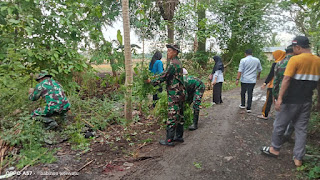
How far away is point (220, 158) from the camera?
376cm

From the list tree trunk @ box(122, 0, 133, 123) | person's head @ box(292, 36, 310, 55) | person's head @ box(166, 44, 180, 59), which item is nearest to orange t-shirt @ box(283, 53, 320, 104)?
person's head @ box(292, 36, 310, 55)

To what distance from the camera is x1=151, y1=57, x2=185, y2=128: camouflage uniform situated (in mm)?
4043

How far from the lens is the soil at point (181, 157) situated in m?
3.31

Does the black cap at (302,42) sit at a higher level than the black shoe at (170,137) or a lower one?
higher

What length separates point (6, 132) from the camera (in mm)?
4070

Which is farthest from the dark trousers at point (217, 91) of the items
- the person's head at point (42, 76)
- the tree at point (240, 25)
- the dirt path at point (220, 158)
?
Answer: the tree at point (240, 25)

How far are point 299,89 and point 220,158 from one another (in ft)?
5.52

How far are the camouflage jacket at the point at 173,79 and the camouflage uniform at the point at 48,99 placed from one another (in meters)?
2.39

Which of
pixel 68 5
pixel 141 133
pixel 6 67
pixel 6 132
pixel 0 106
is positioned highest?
pixel 68 5

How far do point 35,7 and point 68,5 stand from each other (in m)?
0.96

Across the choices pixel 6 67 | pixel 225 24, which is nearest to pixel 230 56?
pixel 225 24

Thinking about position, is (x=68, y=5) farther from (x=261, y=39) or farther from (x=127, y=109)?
(x=261, y=39)

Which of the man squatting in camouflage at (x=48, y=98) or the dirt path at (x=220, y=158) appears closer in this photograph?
the dirt path at (x=220, y=158)

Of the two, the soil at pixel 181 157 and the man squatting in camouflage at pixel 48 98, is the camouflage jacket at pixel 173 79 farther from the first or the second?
the man squatting in camouflage at pixel 48 98
